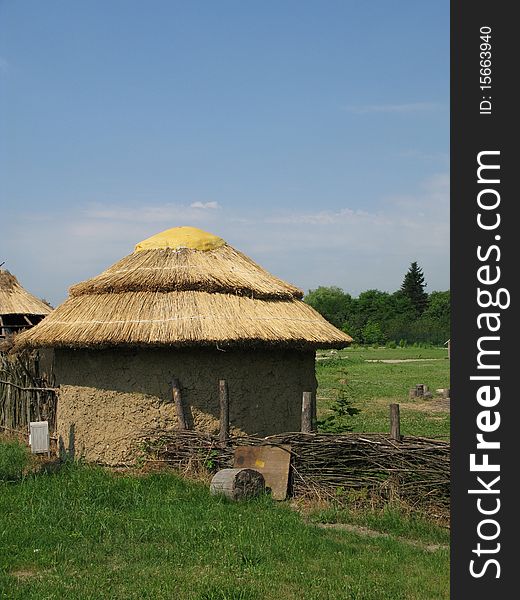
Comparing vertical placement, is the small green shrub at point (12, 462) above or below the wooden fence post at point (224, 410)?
below

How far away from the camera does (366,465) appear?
9000 millimetres

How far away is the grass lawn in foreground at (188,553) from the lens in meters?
6.02

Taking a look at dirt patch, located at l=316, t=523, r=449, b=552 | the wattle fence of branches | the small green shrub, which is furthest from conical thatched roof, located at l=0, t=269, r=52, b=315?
dirt patch, located at l=316, t=523, r=449, b=552

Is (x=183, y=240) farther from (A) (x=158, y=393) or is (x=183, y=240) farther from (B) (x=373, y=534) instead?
(B) (x=373, y=534)

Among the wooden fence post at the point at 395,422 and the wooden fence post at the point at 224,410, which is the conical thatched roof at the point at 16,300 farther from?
the wooden fence post at the point at 395,422

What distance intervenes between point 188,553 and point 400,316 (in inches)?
2556

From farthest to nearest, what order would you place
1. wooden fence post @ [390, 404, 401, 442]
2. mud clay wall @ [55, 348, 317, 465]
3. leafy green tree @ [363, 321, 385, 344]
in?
leafy green tree @ [363, 321, 385, 344] → mud clay wall @ [55, 348, 317, 465] → wooden fence post @ [390, 404, 401, 442]

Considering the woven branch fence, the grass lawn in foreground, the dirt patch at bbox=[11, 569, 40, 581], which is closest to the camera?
the grass lawn in foreground

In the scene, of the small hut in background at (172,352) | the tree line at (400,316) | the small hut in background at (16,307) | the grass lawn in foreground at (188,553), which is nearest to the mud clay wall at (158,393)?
the small hut in background at (172,352)

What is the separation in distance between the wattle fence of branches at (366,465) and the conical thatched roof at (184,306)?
170cm

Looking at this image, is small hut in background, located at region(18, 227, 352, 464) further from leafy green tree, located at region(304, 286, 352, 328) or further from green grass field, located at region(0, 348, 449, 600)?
leafy green tree, located at region(304, 286, 352, 328)

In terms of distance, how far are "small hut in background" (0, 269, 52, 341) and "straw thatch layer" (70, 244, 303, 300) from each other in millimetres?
11017

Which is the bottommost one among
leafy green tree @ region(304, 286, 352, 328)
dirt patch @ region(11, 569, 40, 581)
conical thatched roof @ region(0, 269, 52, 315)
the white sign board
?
dirt patch @ region(11, 569, 40, 581)

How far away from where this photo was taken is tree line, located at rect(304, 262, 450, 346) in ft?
209
